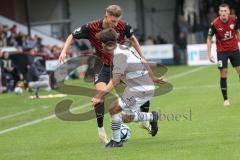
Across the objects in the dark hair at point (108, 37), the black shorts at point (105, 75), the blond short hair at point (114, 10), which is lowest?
the black shorts at point (105, 75)

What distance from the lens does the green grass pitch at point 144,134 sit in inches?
387

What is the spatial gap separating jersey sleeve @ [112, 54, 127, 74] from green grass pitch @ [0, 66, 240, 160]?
3.63ft

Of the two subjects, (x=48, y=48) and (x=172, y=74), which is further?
(x=48, y=48)

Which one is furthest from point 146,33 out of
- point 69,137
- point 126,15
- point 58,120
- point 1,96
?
point 69,137

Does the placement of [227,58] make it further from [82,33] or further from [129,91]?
[129,91]

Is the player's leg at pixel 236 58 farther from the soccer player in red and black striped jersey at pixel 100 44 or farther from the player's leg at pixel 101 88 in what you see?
the player's leg at pixel 101 88

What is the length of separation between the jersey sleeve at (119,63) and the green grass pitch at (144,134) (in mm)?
1106

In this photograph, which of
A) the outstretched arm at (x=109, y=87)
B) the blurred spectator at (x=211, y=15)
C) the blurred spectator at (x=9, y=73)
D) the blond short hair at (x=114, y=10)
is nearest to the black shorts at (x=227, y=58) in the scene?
the blond short hair at (x=114, y=10)

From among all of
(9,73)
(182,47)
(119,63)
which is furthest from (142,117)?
(182,47)

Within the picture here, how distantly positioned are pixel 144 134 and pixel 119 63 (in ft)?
7.56

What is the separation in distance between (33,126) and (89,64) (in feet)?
59.0

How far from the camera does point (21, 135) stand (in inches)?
517

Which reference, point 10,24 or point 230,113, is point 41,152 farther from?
point 10,24

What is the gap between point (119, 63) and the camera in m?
10.2
